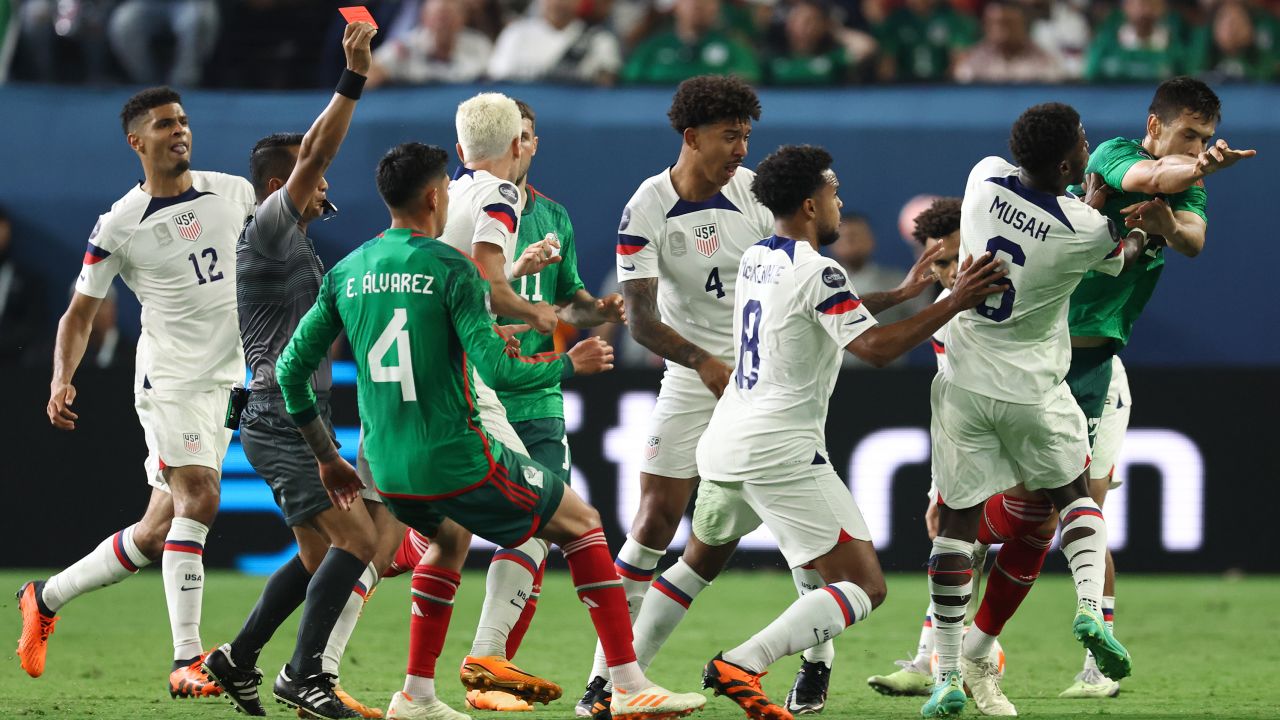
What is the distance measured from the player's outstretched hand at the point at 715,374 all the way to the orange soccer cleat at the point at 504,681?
1.32 metres

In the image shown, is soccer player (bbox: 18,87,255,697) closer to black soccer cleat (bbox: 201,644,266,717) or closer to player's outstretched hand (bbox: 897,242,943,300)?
black soccer cleat (bbox: 201,644,266,717)

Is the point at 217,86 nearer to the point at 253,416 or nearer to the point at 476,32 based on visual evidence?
the point at 476,32

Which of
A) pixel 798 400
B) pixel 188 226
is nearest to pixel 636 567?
Answer: pixel 798 400

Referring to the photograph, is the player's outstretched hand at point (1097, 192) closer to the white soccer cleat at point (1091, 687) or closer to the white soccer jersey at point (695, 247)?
the white soccer jersey at point (695, 247)

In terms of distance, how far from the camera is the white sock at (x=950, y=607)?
21.6 feet

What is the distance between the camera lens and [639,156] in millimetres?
13102

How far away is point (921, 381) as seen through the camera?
1174cm

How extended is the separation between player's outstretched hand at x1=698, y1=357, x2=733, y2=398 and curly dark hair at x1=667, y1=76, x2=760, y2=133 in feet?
3.28

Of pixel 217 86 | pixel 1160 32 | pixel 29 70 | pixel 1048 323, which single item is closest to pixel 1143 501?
pixel 1160 32

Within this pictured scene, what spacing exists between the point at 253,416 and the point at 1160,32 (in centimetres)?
911

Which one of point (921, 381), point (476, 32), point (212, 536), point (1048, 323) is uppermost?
point (476, 32)

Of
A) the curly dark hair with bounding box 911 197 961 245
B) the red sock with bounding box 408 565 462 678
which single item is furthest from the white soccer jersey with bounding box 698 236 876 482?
the curly dark hair with bounding box 911 197 961 245

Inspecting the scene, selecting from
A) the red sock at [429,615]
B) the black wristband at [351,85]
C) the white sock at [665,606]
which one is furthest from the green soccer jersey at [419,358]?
the white sock at [665,606]

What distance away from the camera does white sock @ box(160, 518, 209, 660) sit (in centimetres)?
727
